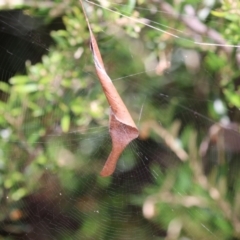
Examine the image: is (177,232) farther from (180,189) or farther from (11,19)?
(11,19)

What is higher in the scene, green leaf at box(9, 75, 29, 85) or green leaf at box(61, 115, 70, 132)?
green leaf at box(9, 75, 29, 85)

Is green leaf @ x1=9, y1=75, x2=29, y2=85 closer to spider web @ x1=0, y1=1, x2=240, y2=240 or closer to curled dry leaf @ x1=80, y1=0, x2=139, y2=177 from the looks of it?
spider web @ x1=0, y1=1, x2=240, y2=240

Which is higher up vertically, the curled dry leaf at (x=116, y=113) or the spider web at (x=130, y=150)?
the curled dry leaf at (x=116, y=113)

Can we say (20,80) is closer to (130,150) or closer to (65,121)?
(65,121)

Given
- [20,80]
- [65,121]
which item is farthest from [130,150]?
[20,80]

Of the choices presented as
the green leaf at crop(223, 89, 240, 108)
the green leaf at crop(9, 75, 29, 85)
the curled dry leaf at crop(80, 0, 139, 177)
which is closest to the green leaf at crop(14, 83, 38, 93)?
the green leaf at crop(9, 75, 29, 85)

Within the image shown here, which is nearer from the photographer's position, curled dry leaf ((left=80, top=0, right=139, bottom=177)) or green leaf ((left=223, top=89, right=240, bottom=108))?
curled dry leaf ((left=80, top=0, right=139, bottom=177))

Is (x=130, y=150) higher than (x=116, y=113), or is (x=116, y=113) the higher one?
(x=116, y=113)

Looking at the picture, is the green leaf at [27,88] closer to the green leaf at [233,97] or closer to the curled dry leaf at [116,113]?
the curled dry leaf at [116,113]

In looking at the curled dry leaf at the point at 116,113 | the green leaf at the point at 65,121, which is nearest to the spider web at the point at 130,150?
the green leaf at the point at 65,121
